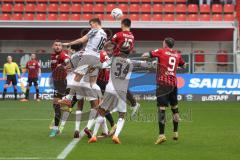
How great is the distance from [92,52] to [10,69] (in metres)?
15.5

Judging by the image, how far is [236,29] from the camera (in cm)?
3067

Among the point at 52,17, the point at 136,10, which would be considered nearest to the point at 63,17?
the point at 52,17

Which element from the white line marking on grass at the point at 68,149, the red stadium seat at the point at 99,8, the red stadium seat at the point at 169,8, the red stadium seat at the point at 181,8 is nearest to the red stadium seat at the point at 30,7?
the red stadium seat at the point at 99,8

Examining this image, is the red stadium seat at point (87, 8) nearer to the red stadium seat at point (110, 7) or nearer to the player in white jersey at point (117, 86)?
the red stadium seat at point (110, 7)

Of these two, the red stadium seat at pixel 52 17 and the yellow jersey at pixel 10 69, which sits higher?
the red stadium seat at pixel 52 17

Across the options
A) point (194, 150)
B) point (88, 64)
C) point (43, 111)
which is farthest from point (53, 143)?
point (43, 111)

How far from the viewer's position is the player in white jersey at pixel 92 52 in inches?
476

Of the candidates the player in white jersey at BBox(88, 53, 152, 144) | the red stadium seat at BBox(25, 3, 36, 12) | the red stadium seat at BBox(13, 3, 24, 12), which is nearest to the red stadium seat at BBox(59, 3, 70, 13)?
the red stadium seat at BBox(25, 3, 36, 12)

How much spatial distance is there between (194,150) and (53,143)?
2.79 metres

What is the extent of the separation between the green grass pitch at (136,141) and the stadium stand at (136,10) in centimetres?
1503

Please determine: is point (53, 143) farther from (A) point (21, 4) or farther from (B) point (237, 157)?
(A) point (21, 4)

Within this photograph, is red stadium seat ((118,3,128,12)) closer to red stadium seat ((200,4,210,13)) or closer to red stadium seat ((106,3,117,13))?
red stadium seat ((106,3,117,13))

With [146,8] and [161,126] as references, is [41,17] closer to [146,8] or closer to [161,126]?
[146,8]

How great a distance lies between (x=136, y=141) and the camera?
12031 millimetres
